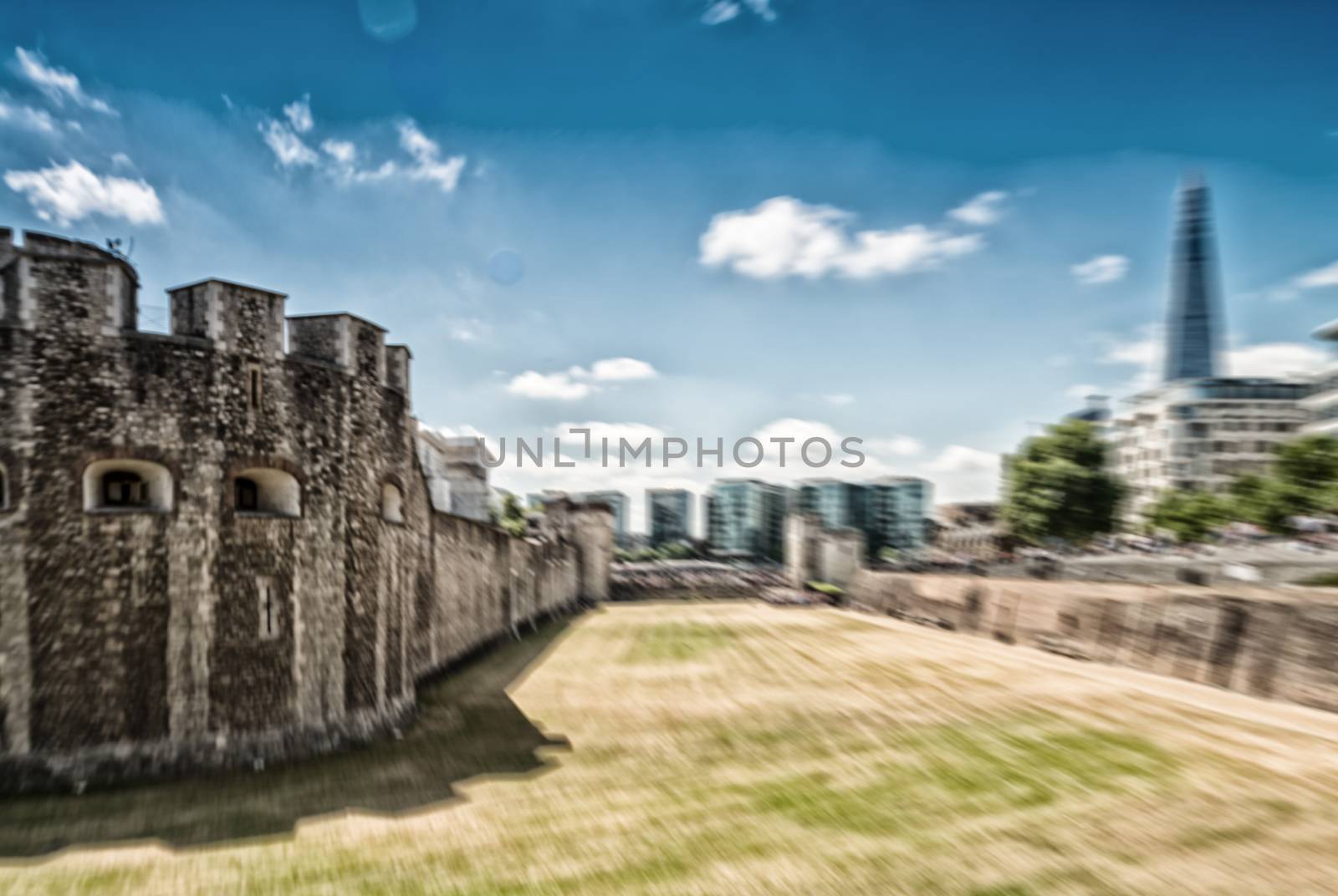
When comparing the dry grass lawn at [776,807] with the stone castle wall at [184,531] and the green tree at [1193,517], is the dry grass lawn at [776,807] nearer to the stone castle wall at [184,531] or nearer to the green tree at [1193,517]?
the stone castle wall at [184,531]

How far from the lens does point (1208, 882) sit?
8484mm

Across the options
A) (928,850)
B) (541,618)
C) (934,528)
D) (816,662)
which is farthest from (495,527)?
(934,528)

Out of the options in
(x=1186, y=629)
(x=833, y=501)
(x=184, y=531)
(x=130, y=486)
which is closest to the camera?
(x=184, y=531)

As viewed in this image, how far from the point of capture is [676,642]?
28.7m

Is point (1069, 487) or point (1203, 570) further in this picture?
point (1069, 487)

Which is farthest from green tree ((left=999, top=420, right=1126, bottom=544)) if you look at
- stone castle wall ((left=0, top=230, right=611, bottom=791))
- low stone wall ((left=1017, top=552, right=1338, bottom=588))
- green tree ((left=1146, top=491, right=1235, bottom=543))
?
stone castle wall ((left=0, top=230, right=611, bottom=791))

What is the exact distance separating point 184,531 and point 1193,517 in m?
70.2

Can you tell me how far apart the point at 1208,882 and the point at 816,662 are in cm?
1540

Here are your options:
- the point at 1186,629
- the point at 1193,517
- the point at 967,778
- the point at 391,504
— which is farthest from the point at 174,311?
the point at 1193,517

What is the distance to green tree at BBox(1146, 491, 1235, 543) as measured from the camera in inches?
2207

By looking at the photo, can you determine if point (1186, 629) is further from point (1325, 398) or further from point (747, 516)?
point (747, 516)

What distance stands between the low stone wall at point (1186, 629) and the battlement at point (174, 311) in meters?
A: 22.1

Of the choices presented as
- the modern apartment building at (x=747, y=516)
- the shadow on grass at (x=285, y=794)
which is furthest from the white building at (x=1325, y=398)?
the modern apartment building at (x=747, y=516)

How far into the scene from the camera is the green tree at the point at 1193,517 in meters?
56.1
